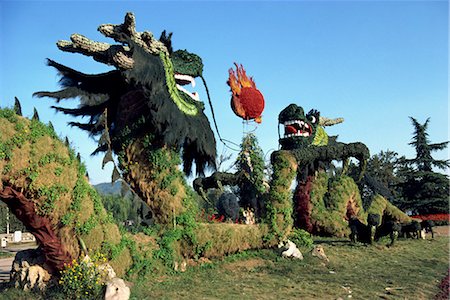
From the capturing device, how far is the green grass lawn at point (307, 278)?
730cm

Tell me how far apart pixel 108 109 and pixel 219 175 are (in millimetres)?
4114

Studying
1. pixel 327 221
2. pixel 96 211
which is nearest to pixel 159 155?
pixel 96 211

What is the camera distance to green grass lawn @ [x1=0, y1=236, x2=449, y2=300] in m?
7.30

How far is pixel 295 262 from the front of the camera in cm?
999

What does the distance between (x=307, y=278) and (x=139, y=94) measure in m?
5.26

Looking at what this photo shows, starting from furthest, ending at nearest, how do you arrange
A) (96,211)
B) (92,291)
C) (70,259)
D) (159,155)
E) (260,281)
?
(159,155) < (260,281) < (96,211) < (70,259) < (92,291)

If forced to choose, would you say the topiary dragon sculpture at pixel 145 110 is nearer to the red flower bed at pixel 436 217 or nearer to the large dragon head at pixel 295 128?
the large dragon head at pixel 295 128

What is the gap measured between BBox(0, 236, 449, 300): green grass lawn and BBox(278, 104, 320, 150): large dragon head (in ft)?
13.7

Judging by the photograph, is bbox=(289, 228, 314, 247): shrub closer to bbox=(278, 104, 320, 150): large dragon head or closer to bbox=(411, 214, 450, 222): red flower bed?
bbox=(278, 104, 320, 150): large dragon head

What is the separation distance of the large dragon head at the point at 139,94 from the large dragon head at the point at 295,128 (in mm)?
5201

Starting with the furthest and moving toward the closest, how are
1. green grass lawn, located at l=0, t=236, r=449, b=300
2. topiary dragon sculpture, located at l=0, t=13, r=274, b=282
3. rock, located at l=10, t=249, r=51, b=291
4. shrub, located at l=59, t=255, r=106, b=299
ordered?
green grass lawn, located at l=0, t=236, r=449, b=300, rock, located at l=10, t=249, r=51, b=291, topiary dragon sculpture, located at l=0, t=13, r=274, b=282, shrub, located at l=59, t=255, r=106, b=299

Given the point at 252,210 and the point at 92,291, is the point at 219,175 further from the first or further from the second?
the point at 92,291

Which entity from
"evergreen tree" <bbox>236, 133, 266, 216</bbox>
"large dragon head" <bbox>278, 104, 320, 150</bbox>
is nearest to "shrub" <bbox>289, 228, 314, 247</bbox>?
"evergreen tree" <bbox>236, 133, 266, 216</bbox>

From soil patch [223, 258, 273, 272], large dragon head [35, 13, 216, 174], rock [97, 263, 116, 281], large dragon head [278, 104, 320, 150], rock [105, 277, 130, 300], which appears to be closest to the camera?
rock [105, 277, 130, 300]
